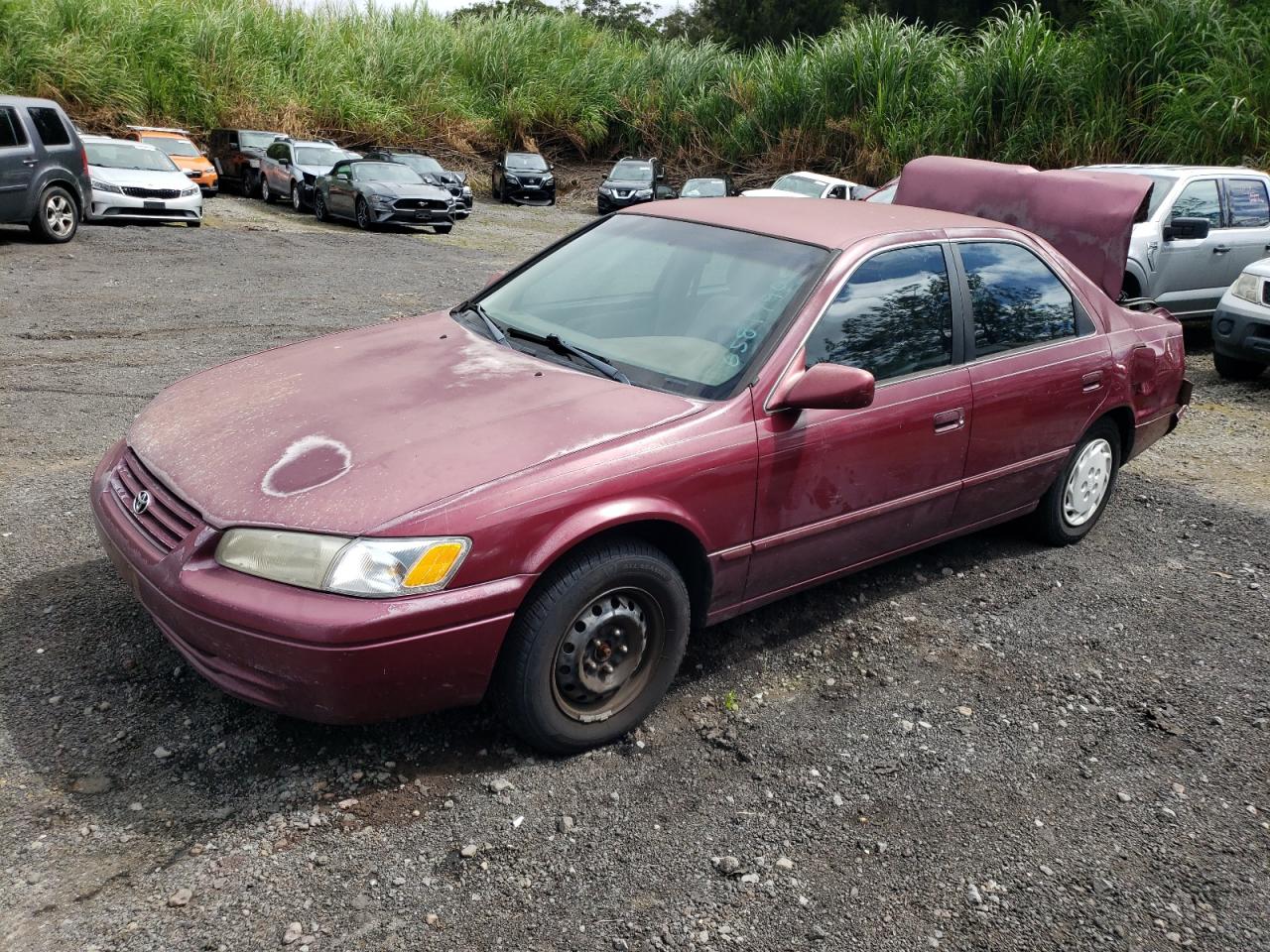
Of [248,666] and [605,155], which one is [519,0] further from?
[248,666]

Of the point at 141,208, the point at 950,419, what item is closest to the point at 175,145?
the point at 141,208

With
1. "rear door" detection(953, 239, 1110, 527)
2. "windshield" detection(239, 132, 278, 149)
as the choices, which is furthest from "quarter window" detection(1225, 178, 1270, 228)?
"windshield" detection(239, 132, 278, 149)

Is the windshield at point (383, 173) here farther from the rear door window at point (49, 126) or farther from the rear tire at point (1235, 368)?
the rear tire at point (1235, 368)

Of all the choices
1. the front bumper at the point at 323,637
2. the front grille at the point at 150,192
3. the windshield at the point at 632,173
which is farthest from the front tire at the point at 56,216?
the windshield at the point at 632,173

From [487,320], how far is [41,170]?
1149 cm

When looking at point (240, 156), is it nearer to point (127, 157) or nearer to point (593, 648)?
point (127, 157)

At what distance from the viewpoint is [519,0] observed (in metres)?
64.4

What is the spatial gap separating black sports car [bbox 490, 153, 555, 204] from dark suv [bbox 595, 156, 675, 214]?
2.64m

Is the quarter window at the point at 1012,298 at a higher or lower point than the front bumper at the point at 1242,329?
higher

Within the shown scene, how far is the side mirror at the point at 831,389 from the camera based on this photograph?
11.3 feet

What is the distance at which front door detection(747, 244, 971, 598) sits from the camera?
3639mm

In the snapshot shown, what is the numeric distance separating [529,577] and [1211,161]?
58.6 feet

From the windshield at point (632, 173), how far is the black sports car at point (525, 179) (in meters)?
2.65

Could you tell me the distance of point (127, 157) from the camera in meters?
17.0
